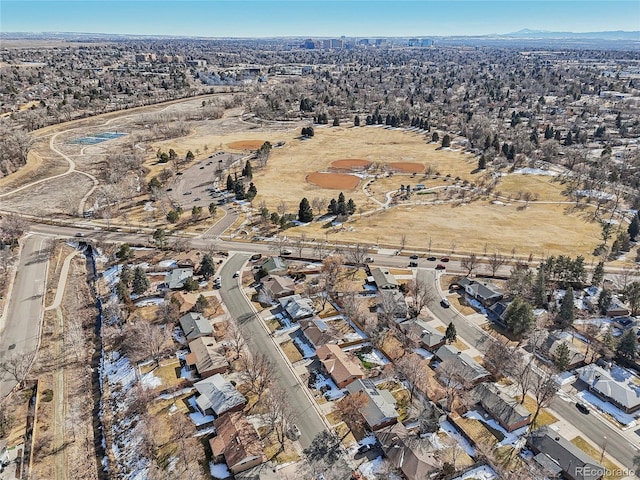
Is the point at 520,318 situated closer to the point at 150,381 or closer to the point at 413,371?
the point at 413,371

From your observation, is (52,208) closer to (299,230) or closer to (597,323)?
(299,230)

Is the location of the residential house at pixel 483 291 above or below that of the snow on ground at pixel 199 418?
above

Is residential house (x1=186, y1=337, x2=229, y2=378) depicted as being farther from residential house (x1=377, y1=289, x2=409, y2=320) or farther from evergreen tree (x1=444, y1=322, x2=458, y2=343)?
evergreen tree (x1=444, y1=322, x2=458, y2=343)

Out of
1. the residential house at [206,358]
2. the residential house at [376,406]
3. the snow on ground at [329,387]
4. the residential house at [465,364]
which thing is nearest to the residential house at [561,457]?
the residential house at [465,364]

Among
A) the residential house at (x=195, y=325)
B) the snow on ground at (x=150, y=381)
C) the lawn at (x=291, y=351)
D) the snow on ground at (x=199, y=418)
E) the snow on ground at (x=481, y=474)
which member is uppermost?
the residential house at (x=195, y=325)

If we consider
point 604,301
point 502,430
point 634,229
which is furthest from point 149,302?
point 634,229

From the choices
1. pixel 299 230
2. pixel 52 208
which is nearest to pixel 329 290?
pixel 299 230

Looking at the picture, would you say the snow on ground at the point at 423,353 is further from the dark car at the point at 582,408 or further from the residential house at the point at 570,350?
the dark car at the point at 582,408
